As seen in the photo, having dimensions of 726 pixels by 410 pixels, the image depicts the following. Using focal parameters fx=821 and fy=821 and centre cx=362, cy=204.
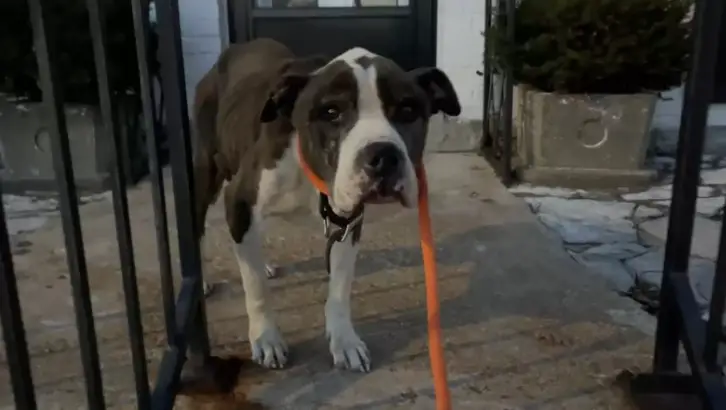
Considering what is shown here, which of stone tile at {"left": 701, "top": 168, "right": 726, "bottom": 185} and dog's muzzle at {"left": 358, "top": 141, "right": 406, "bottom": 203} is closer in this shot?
dog's muzzle at {"left": 358, "top": 141, "right": 406, "bottom": 203}

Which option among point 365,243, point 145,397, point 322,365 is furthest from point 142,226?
point 145,397

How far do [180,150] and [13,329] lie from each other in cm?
67

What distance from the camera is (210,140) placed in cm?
190

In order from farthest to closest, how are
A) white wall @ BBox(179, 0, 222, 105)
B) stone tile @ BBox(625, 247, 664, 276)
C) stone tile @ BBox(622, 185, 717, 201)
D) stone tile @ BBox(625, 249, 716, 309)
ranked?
1. white wall @ BBox(179, 0, 222, 105)
2. stone tile @ BBox(622, 185, 717, 201)
3. stone tile @ BBox(625, 247, 664, 276)
4. stone tile @ BBox(625, 249, 716, 309)

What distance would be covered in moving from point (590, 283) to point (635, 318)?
0.20 meters

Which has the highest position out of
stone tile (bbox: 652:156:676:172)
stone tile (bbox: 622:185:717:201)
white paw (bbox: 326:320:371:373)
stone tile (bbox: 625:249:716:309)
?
white paw (bbox: 326:320:371:373)

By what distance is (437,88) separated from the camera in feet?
5.04

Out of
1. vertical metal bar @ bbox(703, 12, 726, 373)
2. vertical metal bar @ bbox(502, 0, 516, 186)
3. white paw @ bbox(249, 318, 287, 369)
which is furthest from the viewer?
vertical metal bar @ bbox(502, 0, 516, 186)

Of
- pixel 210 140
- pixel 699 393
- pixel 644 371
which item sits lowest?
pixel 644 371

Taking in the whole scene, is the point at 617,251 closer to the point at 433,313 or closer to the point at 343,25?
the point at 433,313

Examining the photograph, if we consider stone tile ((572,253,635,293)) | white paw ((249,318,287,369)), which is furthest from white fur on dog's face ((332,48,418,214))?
stone tile ((572,253,635,293))

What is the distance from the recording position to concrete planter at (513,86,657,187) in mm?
2871

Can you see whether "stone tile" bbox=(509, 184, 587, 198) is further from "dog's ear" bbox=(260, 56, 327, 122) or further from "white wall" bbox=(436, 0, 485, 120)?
"dog's ear" bbox=(260, 56, 327, 122)

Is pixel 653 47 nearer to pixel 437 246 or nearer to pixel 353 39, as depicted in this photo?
pixel 437 246
